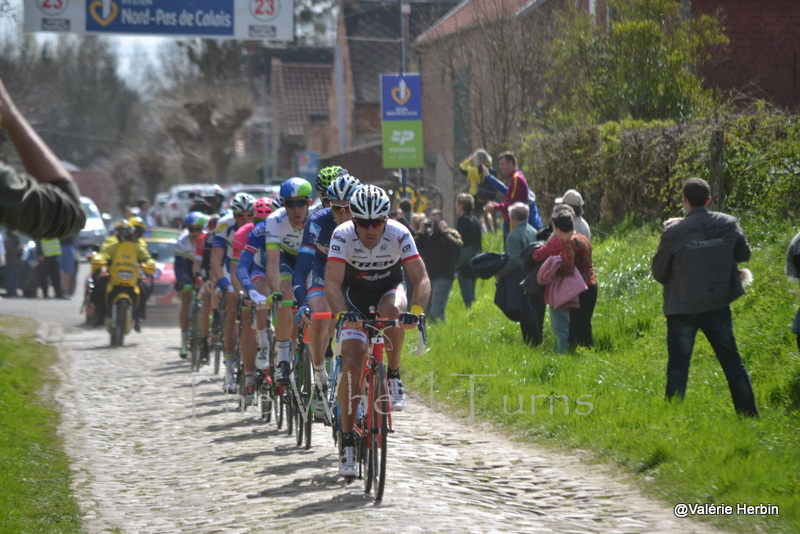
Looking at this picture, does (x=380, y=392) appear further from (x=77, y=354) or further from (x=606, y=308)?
(x=77, y=354)

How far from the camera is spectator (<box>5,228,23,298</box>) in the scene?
93.6 ft

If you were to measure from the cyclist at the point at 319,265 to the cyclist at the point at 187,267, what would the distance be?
7745 millimetres

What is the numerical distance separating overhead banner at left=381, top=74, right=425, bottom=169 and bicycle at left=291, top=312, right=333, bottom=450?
54.8ft

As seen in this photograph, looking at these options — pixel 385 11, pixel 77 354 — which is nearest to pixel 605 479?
pixel 77 354

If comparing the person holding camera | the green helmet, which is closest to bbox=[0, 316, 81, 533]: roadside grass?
the green helmet

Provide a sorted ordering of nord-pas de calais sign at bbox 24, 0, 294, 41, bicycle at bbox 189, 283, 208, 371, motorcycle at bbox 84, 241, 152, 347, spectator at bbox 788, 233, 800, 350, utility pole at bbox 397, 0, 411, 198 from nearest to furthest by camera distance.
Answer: spectator at bbox 788, 233, 800, 350 < bicycle at bbox 189, 283, 208, 371 < motorcycle at bbox 84, 241, 152, 347 < nord-pas de calais sign at bbox 24, 0, 294, 41 < utility pole at bbox 397, 0, 411, 198

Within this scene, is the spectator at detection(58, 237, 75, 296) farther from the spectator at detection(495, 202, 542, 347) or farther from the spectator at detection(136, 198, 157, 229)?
the spectator at detection(495, 202, 542, 347)

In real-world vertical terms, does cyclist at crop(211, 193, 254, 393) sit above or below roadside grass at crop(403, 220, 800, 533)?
above

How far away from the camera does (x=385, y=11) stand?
175 feet

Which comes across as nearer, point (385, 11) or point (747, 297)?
point (747, 297)

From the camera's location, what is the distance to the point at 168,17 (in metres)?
25.2

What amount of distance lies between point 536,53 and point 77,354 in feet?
37.7

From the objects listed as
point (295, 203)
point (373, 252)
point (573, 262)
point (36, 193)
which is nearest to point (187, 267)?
point (573, 262)

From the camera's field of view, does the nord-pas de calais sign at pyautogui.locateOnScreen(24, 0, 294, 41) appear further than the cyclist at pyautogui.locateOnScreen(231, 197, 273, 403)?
Yes
